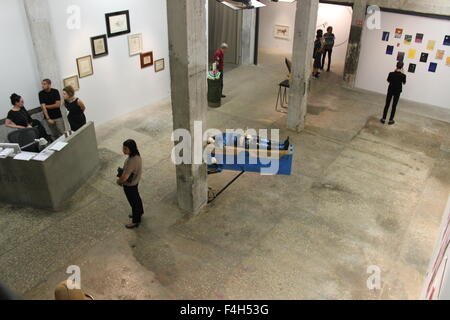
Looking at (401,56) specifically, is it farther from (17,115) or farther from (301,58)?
(17,115)

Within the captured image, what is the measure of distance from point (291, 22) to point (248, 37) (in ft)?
8.16

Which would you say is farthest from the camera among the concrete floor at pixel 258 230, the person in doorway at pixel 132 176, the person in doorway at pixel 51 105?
the person in doorway at pixel 51 105

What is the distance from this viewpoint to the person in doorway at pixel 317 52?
534 inches

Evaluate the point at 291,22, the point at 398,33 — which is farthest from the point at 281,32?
the point at 398,33

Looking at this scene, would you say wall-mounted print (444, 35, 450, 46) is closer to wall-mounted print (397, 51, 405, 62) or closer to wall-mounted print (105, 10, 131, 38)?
wall-mounted print (397, 51, 405, 62)

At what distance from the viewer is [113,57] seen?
9.98m

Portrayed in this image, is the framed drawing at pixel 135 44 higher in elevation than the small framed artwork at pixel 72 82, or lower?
higher

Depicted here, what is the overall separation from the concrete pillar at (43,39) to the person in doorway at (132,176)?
3.74 metres

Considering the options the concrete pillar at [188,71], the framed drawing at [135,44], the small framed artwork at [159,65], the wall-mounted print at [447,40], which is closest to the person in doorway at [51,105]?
the framed drawing at [135,44]

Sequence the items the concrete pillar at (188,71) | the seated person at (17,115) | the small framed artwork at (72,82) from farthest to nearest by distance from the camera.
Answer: the small framed artwork at (72,82)
the seated person at (17,115)
the concrete pillar at (188,71)

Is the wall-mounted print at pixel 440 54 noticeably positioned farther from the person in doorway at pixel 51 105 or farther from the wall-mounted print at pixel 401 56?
the person in doorway at pixel 51 105

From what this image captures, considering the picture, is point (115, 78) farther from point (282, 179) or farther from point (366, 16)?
point (366, 16)

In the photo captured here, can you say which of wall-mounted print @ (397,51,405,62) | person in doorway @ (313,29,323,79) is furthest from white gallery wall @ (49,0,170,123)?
wall-mounted print @ (397,51,405,62)

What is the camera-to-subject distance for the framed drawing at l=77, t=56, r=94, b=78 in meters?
9.22
